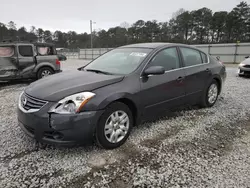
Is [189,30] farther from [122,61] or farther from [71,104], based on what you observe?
[71,104]

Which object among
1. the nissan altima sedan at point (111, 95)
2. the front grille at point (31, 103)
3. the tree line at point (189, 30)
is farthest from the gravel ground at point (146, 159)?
the tree line at point (189, 30)

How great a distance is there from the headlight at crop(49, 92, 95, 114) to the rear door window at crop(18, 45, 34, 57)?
5832 millimetres

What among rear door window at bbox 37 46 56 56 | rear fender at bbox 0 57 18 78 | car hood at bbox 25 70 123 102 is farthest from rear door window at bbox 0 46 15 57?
car hood at bbox 25 70 123 102

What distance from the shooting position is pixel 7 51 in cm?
693

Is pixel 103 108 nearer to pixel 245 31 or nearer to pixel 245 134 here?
pixel 245 134

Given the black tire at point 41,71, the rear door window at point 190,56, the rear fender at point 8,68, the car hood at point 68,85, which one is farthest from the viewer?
the black tire at point 41,71

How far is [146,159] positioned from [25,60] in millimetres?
6459

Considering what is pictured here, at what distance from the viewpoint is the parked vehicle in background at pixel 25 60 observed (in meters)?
6.85

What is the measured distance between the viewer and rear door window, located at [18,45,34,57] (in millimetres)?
7095

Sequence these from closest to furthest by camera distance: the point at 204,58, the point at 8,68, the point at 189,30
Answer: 1. the point at 204,58
2. the point at 8,68
3. the point at 189,30

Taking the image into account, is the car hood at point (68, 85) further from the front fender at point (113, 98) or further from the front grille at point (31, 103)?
the front fender at point (113, 98)

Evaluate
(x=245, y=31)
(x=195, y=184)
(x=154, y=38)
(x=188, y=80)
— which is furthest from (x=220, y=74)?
(x=154, y=38)

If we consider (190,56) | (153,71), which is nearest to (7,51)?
(153,71)

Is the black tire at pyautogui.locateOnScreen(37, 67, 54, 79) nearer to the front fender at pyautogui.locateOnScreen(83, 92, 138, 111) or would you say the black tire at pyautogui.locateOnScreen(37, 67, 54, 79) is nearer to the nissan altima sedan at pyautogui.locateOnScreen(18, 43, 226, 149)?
the nissan altima sedan at pyautogui.locateOnScreen(18, 43, 226, 149)
